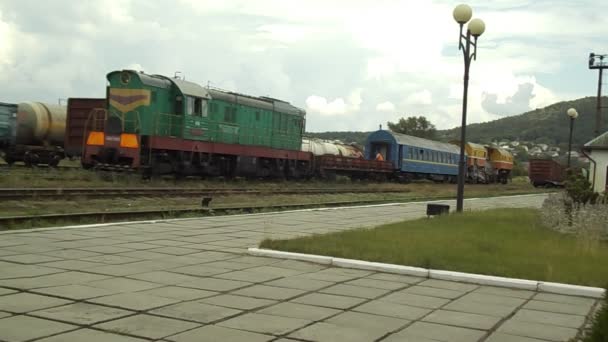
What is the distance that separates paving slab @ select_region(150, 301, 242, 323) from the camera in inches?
223

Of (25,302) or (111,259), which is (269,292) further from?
(111,259)

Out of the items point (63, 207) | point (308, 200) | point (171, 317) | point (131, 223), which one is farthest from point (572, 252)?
point (308, 200)

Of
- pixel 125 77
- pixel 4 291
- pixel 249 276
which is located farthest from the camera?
pixel 125 77

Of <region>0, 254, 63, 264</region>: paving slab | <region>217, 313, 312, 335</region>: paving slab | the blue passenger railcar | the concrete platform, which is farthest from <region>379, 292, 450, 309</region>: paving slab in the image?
the blue passenger railcar

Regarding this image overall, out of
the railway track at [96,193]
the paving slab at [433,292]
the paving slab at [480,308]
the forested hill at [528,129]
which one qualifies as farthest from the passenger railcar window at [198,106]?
the forested hill at [528,129]

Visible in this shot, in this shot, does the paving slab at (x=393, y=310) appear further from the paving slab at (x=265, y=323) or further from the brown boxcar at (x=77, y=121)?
the brown boxcar at (x=77, y=121)

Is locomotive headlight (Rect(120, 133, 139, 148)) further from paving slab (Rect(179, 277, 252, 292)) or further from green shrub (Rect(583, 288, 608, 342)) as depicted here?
green shrub (Rect(583, 288, 608, 342))

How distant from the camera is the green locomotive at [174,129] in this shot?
25.1 metres

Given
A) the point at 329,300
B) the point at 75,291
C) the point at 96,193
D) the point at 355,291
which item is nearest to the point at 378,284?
the point at 355,291

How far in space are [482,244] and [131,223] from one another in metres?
6.82

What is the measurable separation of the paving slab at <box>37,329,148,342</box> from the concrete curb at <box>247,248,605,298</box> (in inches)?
174

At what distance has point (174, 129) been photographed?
26953 mm

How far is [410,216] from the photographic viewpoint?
1866 centimetres

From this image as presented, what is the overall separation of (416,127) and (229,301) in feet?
335
